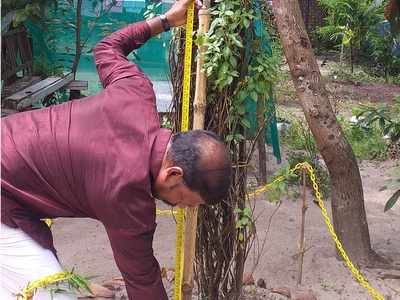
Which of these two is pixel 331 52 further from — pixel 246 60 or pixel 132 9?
pixel 246 60

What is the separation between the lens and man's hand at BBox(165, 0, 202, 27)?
8.33ft

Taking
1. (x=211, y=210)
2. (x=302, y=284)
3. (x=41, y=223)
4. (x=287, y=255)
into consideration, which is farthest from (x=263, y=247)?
(x=41, y=223)

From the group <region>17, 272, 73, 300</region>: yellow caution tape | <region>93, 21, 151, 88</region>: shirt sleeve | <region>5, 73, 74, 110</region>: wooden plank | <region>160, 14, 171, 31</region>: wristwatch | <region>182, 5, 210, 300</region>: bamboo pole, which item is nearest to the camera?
<region>17, 272, 73, 300</region>: yellow caution tape

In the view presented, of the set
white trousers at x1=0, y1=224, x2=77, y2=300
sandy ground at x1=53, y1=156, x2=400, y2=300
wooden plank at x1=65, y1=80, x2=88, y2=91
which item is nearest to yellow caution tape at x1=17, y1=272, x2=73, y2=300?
white trousers at x1=0, y1=224, x2=77, y2=300

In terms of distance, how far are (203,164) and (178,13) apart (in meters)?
0.89

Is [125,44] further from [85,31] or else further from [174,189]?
[85,31]

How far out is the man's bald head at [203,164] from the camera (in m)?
1.90

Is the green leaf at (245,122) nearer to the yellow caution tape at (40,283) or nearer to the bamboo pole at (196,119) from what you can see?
the bamboo pole at (196,119)

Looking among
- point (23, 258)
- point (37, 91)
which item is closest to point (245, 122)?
point (23, 258)

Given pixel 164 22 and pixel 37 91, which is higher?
pixel 164 22

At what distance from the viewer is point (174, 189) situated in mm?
1947

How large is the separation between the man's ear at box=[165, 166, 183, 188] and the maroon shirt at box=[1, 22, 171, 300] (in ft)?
0.15

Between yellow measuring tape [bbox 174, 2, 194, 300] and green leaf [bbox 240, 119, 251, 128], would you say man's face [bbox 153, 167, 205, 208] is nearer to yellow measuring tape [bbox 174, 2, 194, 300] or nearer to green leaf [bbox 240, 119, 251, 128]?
yellow measuring tape [bbox 174, 2, 194, 300]

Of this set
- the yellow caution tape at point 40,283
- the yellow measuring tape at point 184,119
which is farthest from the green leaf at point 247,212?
the yellow caution tape at point 40,283
